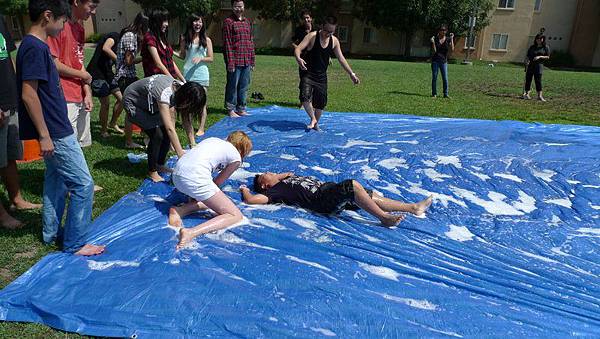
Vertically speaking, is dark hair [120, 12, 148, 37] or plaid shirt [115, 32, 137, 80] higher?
dark hair [120, 12, 148, 37]

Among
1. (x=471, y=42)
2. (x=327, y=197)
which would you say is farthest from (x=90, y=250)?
(x=471, y=42)

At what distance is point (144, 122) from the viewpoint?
5.00m

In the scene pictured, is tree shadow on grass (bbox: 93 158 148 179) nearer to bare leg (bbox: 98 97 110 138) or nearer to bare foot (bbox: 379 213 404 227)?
bare leg (bbox: 98 97 110 138)

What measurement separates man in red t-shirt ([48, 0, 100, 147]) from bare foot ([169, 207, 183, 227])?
1499 millimetres

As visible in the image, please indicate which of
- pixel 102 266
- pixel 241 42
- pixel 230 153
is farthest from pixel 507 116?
pixel 102 266

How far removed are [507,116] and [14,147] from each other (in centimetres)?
901

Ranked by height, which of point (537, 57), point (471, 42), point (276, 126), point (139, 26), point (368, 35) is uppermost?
point (368, 35)

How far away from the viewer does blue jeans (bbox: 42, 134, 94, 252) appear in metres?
3.19

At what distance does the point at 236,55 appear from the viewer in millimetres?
8133

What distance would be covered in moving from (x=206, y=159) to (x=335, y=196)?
1172mm

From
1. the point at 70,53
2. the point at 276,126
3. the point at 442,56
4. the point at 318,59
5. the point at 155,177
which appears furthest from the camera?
the point at 442,56

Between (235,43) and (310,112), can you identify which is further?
(235,43)

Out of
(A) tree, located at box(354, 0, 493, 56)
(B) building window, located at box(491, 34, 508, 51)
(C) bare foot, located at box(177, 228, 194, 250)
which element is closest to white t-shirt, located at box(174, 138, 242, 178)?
(C) bare foot, located at box(177, 228, 194, 250)

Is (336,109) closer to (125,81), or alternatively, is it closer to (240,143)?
(125,81)
